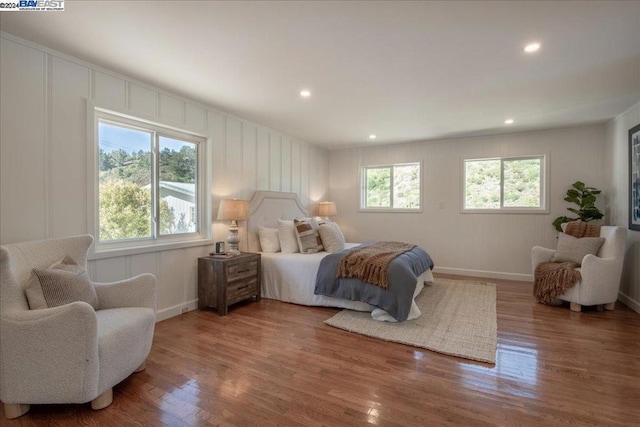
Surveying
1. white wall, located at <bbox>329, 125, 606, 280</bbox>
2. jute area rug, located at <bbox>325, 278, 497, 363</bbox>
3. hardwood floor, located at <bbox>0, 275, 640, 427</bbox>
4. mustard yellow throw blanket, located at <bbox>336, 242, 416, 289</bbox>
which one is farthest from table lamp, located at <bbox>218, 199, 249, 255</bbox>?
white wall, located at <bbox>329, 125, 606, 280</bbox>

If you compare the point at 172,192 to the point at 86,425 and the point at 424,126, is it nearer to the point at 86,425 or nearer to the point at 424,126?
the point at 86,425

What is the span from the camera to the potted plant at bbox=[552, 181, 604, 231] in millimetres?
4219

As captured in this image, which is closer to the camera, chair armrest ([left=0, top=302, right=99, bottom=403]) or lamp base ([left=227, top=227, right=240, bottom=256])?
chair armrest ([left=0, top=302, right=99, bottom=403])

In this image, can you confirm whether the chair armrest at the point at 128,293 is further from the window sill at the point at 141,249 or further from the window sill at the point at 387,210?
the window sill at the point at 387,210

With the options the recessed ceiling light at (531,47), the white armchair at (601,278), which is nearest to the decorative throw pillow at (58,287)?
the recessed ceiling light at (531,47)

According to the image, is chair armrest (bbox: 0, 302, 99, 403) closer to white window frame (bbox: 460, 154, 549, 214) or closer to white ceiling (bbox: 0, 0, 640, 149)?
white ceiling (bbox: 0, 0, 640, 149)

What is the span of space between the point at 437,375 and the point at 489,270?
3.60 meters

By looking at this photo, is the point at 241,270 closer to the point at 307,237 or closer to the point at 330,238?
the point at 307,237

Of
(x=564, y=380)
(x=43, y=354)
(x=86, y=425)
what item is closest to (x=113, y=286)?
(x=43, y=354)

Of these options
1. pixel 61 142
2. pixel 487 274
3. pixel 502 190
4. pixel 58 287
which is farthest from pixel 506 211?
pixel 61 142

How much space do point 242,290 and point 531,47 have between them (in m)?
3.60

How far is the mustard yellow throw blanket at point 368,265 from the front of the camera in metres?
3.15

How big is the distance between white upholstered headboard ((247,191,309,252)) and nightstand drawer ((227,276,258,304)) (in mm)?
647

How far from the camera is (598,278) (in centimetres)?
337
